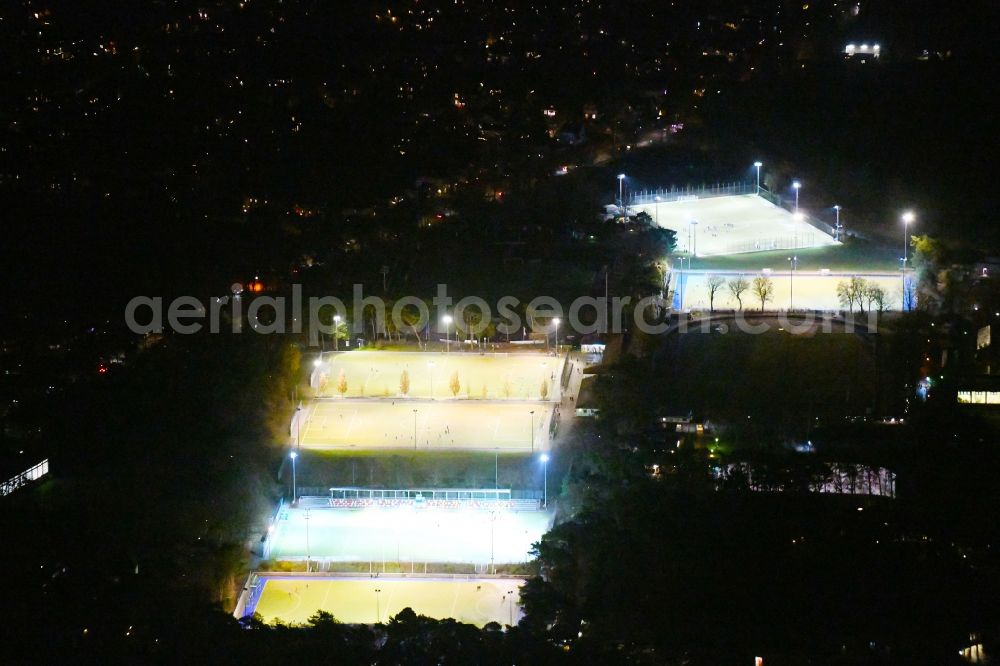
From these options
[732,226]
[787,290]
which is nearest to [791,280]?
[787,290]

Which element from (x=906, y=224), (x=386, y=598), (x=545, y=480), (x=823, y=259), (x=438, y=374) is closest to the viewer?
(x=386, y=598)

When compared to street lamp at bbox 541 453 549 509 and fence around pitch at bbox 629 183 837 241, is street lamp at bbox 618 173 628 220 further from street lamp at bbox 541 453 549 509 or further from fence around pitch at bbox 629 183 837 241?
street lamp at bbox 541 453 549 509

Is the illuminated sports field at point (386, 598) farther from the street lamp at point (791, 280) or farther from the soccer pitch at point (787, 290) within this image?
the street lamp at point (791, 280)

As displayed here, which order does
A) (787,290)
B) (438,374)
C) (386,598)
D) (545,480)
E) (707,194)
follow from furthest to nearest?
(707,194) → (787,290) → (438,374) → (545,480) → (386,598)

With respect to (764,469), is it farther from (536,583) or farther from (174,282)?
(174,282)

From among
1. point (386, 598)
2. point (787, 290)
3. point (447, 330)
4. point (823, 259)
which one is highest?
point (823, 259)

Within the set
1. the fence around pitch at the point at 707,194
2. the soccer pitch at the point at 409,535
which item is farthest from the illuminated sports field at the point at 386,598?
the fence around pitch at the point at 707,194

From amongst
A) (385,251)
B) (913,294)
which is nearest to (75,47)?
(385,251)

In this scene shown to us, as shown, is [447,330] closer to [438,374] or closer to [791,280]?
[438,374]
